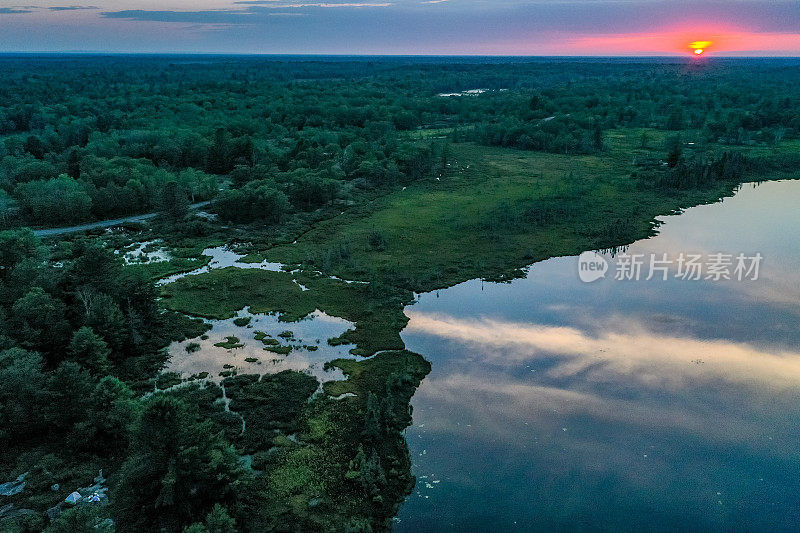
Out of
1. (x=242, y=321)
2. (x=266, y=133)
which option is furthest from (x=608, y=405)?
(x=266, y=133)

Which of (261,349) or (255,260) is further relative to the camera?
(255,260)

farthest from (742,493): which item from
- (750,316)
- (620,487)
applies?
(750,316)

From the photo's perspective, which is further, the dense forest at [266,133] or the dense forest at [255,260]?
the dense forest at [266,133]

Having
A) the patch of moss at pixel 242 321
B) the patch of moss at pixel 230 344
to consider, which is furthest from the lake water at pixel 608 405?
the patch of moss at pixel 242 321

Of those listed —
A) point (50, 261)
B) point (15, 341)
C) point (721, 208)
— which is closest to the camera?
point (15, 341)

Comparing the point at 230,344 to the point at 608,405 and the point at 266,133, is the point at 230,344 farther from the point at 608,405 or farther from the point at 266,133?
the point at 266,133

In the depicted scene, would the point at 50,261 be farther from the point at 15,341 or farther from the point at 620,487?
the point at 620,487

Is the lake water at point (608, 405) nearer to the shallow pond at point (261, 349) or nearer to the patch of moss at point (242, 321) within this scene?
the shallow pond at point (261, 349)
